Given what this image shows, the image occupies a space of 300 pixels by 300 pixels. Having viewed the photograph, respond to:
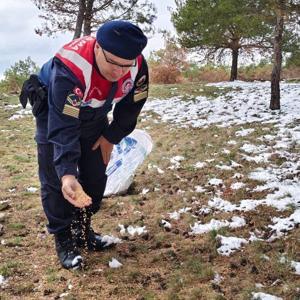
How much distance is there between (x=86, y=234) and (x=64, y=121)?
1.33 meters

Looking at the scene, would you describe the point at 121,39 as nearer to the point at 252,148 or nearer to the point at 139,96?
the point at 139,96

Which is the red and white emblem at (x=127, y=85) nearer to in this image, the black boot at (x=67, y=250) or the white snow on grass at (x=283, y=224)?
the black boot at (x=67, y=250)

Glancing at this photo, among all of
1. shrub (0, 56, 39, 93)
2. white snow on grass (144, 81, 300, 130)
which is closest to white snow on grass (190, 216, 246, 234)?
white snow on grass (144, 81, 300, 130)

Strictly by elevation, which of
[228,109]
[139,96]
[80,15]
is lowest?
[228,109]

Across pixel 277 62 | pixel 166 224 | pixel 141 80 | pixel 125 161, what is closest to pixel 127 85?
pixel 141 80

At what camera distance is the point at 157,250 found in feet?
A: 11.6

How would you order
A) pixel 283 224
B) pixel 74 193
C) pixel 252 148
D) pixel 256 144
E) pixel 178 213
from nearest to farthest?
pixel 74 193
pixel 283 224
pixel 178 213
pixel 252 148
pixel 256 144

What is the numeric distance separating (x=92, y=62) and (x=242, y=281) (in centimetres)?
176

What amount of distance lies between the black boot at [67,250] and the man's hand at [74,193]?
1.01 meters

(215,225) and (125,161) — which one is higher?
(125,161)

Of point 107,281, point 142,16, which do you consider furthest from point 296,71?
point 107,281

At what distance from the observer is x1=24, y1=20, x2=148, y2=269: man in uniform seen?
7.89ft

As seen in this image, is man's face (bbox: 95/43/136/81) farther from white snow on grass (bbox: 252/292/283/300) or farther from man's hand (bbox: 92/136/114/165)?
white snow on grass (bbox: 252/292/283/300)

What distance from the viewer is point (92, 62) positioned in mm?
2543
